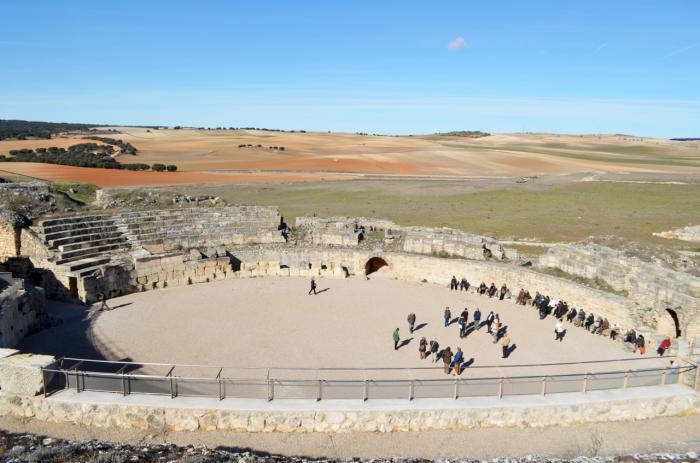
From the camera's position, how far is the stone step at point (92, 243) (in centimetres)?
2405

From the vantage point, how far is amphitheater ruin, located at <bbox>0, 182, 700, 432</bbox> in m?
11.2

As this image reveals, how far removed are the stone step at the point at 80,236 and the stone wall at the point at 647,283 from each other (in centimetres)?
A: 2493

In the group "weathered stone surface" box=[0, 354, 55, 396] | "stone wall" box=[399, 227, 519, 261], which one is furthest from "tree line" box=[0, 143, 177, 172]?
"weathered stone surface" box=[0, 354, 55, 396]

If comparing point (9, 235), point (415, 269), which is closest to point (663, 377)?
point (415, 269)

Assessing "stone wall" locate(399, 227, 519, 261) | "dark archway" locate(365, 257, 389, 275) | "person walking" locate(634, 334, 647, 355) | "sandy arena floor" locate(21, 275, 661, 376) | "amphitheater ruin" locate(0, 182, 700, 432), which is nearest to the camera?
"amphitheater ruin" locate(0, 182, 700, 432)

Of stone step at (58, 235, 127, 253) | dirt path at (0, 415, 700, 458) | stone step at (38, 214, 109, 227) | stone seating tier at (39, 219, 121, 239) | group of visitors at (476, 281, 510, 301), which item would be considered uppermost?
stone step at (38, 214, 109, 227)

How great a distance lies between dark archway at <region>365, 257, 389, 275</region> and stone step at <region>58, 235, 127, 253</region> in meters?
14.3

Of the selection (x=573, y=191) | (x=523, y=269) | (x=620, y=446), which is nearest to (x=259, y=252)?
(x=523, y=269)

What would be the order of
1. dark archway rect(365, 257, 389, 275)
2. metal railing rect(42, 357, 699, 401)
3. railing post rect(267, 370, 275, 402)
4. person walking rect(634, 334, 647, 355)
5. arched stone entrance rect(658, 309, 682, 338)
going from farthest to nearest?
dark archway rect(365, 257, 389, 275) < arched stone entrance rect(658, 309, 682, 338) < person walking rect(634, 334, 647, 355) < railing post rect(267, 370, 275, 402) < metal railing rect(42, 357, 699, 401)

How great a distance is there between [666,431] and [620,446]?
1.52m

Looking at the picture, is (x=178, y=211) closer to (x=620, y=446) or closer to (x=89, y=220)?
(x=89, y=220)

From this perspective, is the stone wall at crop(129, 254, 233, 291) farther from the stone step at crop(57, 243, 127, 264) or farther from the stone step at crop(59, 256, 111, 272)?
the stone step at crop(57, 243, 127, 264)

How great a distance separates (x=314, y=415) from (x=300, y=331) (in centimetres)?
798

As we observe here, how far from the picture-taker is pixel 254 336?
18.5 meters
